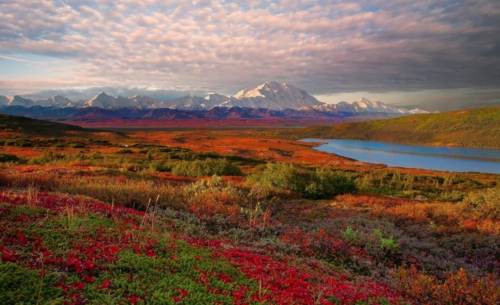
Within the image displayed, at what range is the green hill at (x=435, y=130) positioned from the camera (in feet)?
500

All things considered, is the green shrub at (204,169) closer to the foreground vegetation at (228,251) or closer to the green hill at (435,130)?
the foreground vegetation at (228,251)

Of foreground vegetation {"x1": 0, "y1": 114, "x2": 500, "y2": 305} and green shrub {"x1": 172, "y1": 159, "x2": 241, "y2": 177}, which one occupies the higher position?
foreground vegetation {"x1": 0, "y1": 114, "x2": 500, "y2": 305}

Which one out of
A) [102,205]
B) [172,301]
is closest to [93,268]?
[172,301]

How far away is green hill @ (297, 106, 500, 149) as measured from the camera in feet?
500

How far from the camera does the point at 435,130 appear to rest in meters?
172

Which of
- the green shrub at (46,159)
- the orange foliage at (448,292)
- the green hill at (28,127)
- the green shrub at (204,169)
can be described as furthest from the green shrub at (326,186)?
the green hill at (28,127)

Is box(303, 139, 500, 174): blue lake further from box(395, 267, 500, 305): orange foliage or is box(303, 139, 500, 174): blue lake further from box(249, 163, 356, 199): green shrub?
box(395, 267, 500, 305): orange foliage

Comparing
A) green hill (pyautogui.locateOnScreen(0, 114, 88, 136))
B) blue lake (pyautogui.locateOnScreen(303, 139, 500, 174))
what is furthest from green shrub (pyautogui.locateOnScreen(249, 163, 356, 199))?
green hill (pyautogui.locateOnScreen(0, 114, 88, 136))

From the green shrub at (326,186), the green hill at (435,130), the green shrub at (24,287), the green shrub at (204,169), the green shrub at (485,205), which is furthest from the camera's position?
the green hill at (435,130)

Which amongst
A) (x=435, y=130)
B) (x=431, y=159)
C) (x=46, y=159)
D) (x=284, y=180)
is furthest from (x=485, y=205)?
(x=435, y=130)

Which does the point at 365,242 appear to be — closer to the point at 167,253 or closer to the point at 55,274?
the point at 167,253

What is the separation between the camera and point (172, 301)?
5000mm

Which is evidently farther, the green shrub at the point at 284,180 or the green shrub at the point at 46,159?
the green shrub at the point at 46,159

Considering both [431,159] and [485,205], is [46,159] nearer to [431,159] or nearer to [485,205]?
[485,205]
